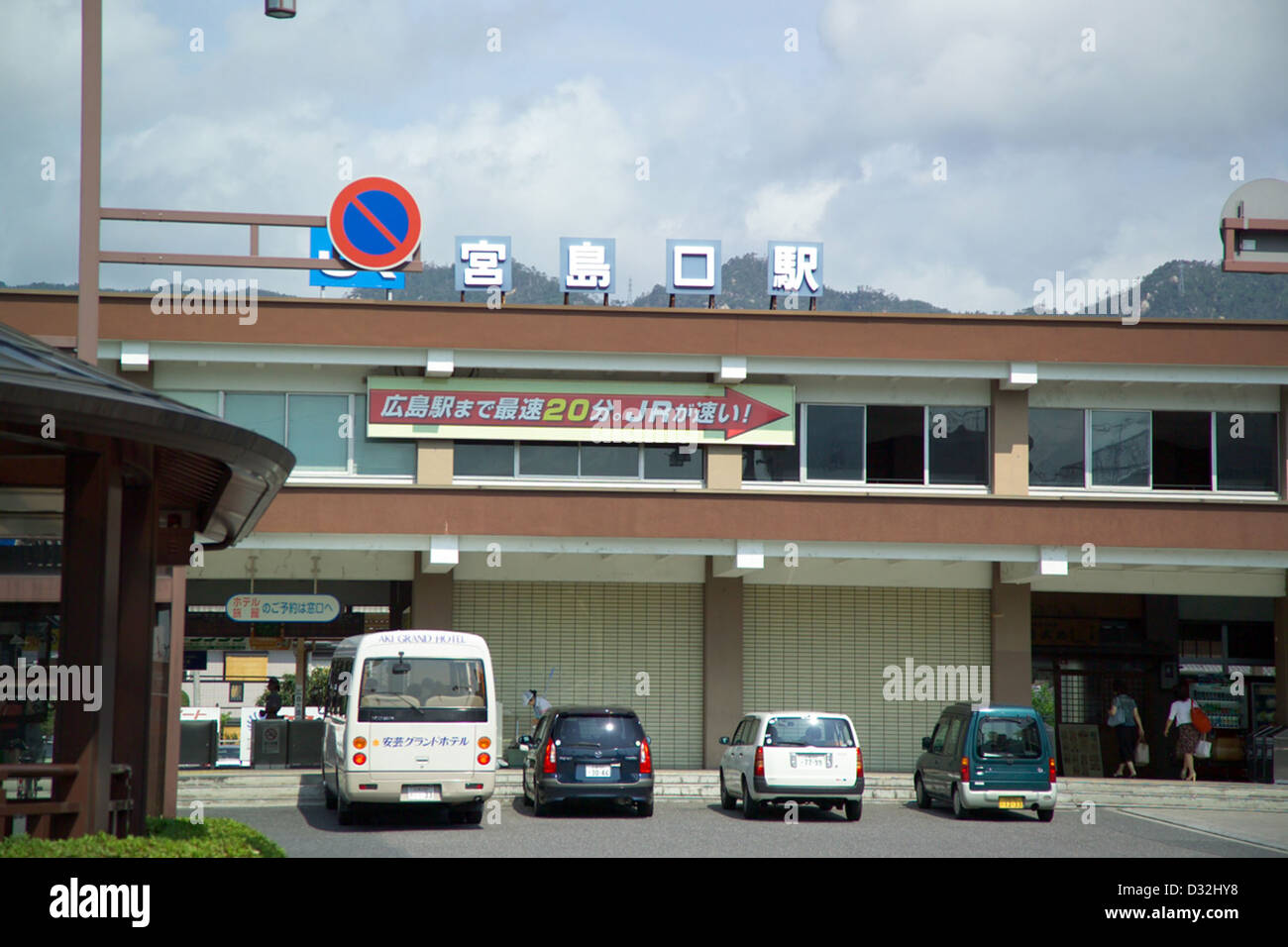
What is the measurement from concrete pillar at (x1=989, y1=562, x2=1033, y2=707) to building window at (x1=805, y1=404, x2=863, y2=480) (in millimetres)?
3662

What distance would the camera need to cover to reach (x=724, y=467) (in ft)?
87.9

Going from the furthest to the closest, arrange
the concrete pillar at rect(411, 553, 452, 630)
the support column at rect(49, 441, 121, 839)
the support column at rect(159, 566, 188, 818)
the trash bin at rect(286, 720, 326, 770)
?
the concrete pillar at rect(411, 553, 452, 630) → the trash bin at rect(286, 720, 326, 770) → the support column at rect(159, 566, 188, 818) → the support column at rect(49, 441, 121, 839)

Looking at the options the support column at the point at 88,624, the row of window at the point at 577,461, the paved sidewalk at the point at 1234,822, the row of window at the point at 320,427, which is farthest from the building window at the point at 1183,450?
the support column at the point at 88,624

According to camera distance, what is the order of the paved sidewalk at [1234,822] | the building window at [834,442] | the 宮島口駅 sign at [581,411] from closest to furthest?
the paved sidewalk at [1234,822]
the 宮島口駅 sign at [581,411]
the building window at [834,442]

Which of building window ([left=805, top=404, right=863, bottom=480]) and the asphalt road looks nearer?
the asphalt road

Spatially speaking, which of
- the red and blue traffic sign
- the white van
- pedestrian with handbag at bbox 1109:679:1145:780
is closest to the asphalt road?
the white van

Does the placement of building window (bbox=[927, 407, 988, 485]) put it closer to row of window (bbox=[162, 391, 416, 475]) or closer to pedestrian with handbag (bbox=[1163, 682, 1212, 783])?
pedestrian with handbag (bbox=[1163, 682, 1212, 783])

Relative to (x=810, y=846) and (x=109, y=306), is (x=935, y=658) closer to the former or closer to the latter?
(x=810, y=846)

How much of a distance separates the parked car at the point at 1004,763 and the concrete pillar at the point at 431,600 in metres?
10.4

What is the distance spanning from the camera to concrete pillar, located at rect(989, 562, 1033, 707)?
27641mm

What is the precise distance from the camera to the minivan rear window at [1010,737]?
68.0 ft

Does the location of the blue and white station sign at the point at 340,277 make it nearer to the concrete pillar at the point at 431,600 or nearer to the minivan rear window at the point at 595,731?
the concrete pillar at the point at 431,600

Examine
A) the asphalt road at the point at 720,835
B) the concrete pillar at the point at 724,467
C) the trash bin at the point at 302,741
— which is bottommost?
the asphalt road at the point at 720,835
